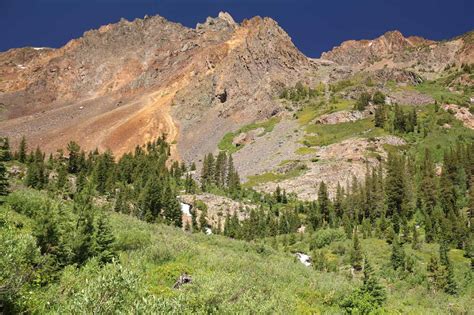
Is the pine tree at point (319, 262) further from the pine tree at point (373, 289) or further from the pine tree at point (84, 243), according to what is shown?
the pine tree at point (84, 243)

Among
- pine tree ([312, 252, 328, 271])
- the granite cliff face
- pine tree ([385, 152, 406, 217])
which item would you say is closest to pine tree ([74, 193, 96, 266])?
pine tree ([312, 252, 328, 271])

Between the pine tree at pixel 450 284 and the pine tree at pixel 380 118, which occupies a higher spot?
the pine tree at pixel 380 118

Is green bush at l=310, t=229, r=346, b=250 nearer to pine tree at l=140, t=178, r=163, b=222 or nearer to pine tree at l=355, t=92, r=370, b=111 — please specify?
pine tree at l=140, t=178, r=163, b=222

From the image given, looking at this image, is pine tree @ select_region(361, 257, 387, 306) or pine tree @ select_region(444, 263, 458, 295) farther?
pine tree @ select_region(444, 263, 458, 295)

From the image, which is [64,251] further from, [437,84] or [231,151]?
[437,84]

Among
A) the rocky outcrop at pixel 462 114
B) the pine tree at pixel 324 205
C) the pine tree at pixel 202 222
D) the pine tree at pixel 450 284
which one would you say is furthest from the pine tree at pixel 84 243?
the rocky outcrop at pixel 462 114

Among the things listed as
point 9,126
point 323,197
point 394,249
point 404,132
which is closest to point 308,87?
point 404,132

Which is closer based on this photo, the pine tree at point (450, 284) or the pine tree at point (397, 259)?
the pine tree at point (450, 284)

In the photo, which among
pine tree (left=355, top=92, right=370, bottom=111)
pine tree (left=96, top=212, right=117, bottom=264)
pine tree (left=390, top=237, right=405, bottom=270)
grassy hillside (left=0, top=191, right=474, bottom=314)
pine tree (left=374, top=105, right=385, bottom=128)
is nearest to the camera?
grassy hillside (left=0, top=191, right=474, bottom=314)

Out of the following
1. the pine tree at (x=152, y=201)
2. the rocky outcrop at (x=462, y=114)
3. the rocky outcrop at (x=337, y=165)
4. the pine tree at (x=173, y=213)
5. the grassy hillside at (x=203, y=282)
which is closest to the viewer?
the grassy hillside at (x=203, y=282)

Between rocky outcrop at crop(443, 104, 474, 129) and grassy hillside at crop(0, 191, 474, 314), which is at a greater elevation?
rocky outcrop at crop(443, 104, 474, 129)

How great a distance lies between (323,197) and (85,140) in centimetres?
9441

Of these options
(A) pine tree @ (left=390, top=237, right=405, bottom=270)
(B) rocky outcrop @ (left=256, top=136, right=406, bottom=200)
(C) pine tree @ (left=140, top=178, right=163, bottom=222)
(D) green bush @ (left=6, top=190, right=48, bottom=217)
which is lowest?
(A) pine tree @ (left=390, top=237, right=405, bottom=270)

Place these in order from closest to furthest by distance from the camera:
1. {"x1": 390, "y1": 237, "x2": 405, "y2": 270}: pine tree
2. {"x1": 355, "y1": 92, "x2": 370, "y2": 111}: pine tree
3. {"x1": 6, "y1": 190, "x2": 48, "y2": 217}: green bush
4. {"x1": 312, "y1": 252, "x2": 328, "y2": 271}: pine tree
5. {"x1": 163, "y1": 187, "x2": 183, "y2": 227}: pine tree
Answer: {"x1": 6, "y1": 190, "x2": 48, "y2": 217}: green bush, {"x1": 312, "y1": 252, "x2": 328, "y2": 271}: pine tree, {"x1": 390, "y1": 237, "x2": 405, "y2": 270}: pine tree, {"x1": 163, "y1": 187, "x2": 183, "y2": 227}: pine tree, {"x1": 355, "y1": 92, "x2": 370, "y2": 111}: pine tree
